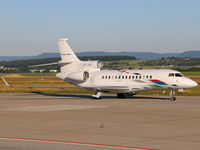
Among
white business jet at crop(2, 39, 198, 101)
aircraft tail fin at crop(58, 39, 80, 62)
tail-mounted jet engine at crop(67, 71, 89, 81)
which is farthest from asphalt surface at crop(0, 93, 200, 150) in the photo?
aircraft tail fin at crop(58, 39, 80, 62)

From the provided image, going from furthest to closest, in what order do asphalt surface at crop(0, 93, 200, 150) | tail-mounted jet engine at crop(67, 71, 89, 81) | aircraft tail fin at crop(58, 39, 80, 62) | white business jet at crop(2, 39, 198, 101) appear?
aircraft tail fin at crop(58, 39, 80, 62), tail-mounted jet engine at crop(67, 71, 89, 81), white business jet at crop(2, 39, 198, 101), asphalt surface at crop(0, 93, 200, 150)

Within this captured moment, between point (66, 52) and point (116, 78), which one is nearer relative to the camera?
point (116, 78)

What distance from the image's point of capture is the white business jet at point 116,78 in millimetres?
40156

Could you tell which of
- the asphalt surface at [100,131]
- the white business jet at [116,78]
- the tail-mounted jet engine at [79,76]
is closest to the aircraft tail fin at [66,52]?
the white business jet at [116,78]

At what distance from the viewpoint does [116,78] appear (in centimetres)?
4422

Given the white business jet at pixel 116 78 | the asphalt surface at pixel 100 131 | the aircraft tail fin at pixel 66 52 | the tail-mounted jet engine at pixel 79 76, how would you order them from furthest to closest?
the aircraft tail fin at pixel 66 52
the tail-mounted jet engine at pixel 79 76
the white business jet at pixel 116 78
the asphalt surface at pixel 100 131

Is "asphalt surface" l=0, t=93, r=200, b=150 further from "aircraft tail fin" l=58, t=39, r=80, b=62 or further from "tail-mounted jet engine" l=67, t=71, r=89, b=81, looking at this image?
"aircraft tail fin" l=58, t=39, r=80, b=62

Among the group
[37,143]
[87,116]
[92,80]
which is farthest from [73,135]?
[92,80]

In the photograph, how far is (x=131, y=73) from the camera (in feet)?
141

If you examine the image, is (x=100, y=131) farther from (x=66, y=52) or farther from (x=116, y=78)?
(x=66, y=52)

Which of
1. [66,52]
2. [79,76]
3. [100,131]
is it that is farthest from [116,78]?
[100,131]

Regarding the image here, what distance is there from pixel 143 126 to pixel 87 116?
5852 mm

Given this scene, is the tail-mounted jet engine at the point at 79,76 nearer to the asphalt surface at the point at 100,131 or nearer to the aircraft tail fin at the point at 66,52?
the aircraft tail fin at the point at 66,52

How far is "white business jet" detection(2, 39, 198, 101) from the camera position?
40156 millimetres
